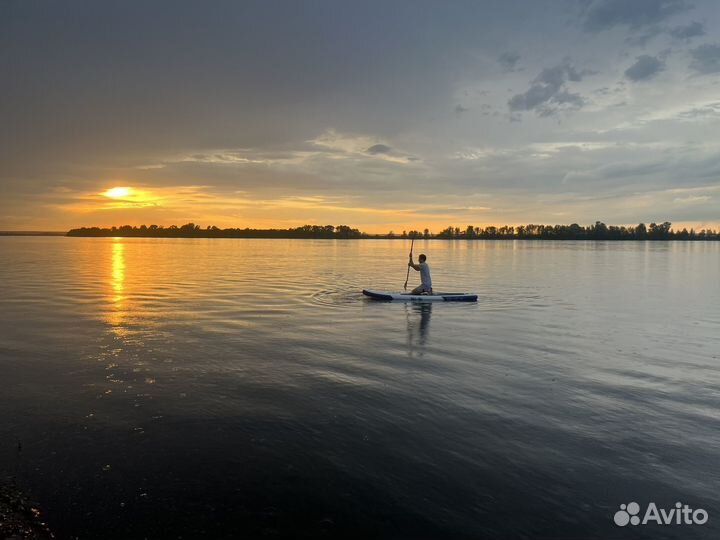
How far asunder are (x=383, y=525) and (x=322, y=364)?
8162mm

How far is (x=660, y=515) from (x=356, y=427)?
17.3ft

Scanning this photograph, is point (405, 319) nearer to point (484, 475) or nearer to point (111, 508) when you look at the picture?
point (484, 475)

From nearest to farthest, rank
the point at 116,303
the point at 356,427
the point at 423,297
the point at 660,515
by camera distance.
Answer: the point at 660,515 < the point at 356,427 < the point at 116,303 < the point at 423,297

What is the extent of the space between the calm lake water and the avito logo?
11 centimetres

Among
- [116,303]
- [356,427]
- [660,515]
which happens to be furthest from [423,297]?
[660,515]

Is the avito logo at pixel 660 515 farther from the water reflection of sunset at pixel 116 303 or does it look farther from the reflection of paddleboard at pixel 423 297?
the reflection of paddleboard at pixel 423 297

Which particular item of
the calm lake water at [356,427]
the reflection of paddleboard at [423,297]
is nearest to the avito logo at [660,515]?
the calm lake water at [356,427]

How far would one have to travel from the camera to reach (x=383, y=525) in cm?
649

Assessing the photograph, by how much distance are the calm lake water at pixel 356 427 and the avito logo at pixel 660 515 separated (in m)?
0.11

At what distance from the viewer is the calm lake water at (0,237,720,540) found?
6727mm

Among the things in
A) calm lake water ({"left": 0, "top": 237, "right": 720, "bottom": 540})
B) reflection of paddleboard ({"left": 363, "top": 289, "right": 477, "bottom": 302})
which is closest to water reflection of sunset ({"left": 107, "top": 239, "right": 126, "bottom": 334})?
calm lake water ({"left": 0, "top": 237, "right": 720, "bottom": 540})

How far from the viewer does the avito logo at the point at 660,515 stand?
6871 mm

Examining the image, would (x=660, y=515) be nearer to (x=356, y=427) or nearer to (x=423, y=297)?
(x=356, y=427)

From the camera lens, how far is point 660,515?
702 cm
